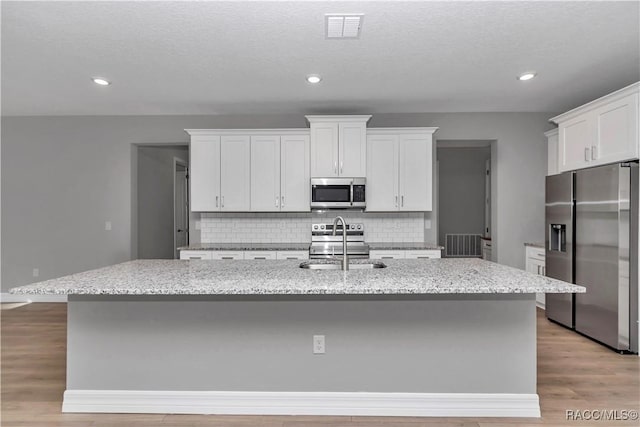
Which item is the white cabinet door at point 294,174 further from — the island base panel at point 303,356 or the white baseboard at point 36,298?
the white baseboard at point 36,298

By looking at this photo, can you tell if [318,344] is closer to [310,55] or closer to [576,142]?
[310,55]

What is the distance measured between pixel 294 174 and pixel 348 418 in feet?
9.92

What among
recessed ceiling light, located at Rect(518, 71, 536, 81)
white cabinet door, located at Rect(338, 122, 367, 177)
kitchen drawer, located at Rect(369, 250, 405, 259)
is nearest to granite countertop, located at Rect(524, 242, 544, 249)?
kitchen drawer, located at Rect(369, 250, 405, 259)

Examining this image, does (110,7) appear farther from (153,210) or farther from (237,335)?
(153,210)

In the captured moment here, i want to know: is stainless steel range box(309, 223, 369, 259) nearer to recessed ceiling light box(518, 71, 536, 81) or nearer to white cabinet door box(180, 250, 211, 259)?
white cabinet door box(180, 250, 211, 259)

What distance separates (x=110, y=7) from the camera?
2406 mm

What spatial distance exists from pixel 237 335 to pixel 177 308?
0.40 m

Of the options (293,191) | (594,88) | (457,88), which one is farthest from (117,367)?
(594,88)

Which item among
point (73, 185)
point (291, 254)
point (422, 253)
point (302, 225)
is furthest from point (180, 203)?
point (422, 253)

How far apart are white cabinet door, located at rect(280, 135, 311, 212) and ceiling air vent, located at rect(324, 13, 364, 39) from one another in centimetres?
195

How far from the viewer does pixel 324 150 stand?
4.55 meters

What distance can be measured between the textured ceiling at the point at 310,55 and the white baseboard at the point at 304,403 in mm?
2400

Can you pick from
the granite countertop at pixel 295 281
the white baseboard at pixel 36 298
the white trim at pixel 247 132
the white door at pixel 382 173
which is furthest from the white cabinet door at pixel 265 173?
the white baseboard at pixel 36 298

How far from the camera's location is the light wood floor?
2.16m
